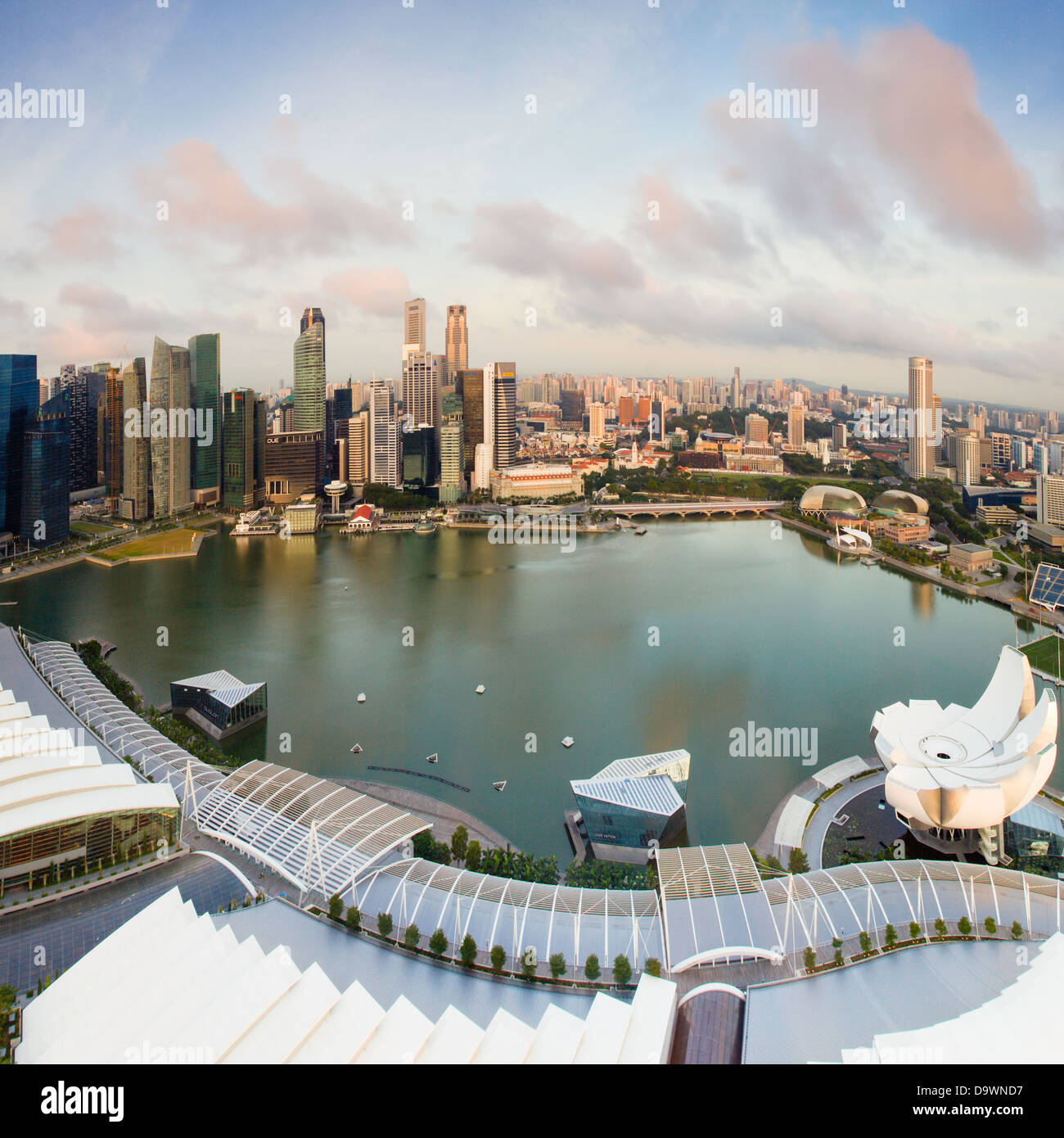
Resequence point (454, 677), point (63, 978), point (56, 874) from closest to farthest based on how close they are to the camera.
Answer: point (63, 978), point (56, 874), point (454, 677)

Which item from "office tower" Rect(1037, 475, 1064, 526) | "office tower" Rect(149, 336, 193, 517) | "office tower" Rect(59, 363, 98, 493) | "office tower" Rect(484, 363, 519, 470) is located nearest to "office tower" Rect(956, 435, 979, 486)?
"office tower" Rect(1037, 475, 1064, 526)

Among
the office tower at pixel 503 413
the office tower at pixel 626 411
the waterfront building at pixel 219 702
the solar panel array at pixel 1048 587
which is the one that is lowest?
the waterfront building at pixel 219 702

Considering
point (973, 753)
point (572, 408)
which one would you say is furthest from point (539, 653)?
point (572, 408)

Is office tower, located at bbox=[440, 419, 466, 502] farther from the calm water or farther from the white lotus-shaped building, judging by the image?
the white lotus-shaped building

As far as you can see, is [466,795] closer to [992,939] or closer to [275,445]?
[992,939]

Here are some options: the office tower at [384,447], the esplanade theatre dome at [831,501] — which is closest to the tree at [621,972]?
the esplanade theatre dome at [831,501]

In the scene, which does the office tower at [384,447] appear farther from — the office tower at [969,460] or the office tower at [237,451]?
the office tower at [969,460]

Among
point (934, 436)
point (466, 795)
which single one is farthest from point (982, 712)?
point (934, 436)
